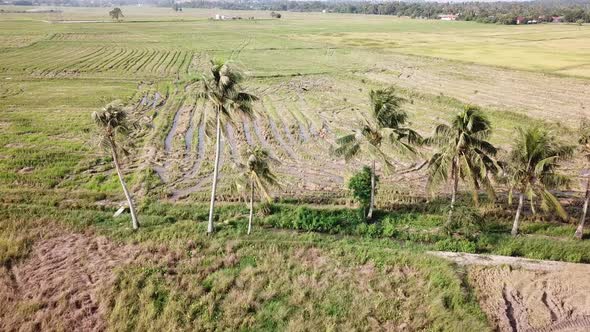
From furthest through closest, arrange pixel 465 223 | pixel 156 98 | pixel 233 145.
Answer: pixel 156 98 < pixel 233 145 < pixel 465 223

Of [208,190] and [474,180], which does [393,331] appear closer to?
[474,180]

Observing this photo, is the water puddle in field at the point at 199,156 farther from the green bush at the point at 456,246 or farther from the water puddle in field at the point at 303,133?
the green bush at the point at 456,246

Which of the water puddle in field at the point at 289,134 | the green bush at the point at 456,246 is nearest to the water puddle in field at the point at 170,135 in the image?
the water puddle in field at the point at 289,134

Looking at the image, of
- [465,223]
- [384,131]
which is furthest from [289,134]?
[465,223]

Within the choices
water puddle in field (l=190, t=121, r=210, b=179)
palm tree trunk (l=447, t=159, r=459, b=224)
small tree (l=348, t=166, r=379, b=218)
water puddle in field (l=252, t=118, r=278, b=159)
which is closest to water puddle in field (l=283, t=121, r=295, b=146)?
water puddle in field (l=252, t=118, r=278, b=159)

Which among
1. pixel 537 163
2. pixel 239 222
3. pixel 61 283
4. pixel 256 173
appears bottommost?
pixel 61 283

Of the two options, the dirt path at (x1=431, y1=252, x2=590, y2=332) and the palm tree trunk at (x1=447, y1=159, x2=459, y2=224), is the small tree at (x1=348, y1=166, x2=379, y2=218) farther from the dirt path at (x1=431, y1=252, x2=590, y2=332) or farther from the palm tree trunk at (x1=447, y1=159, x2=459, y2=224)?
the dirt path at (x1=431, y1=252, x2=590, y2=332)

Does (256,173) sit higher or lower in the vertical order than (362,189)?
higher

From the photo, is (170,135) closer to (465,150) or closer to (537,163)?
(465,150)
